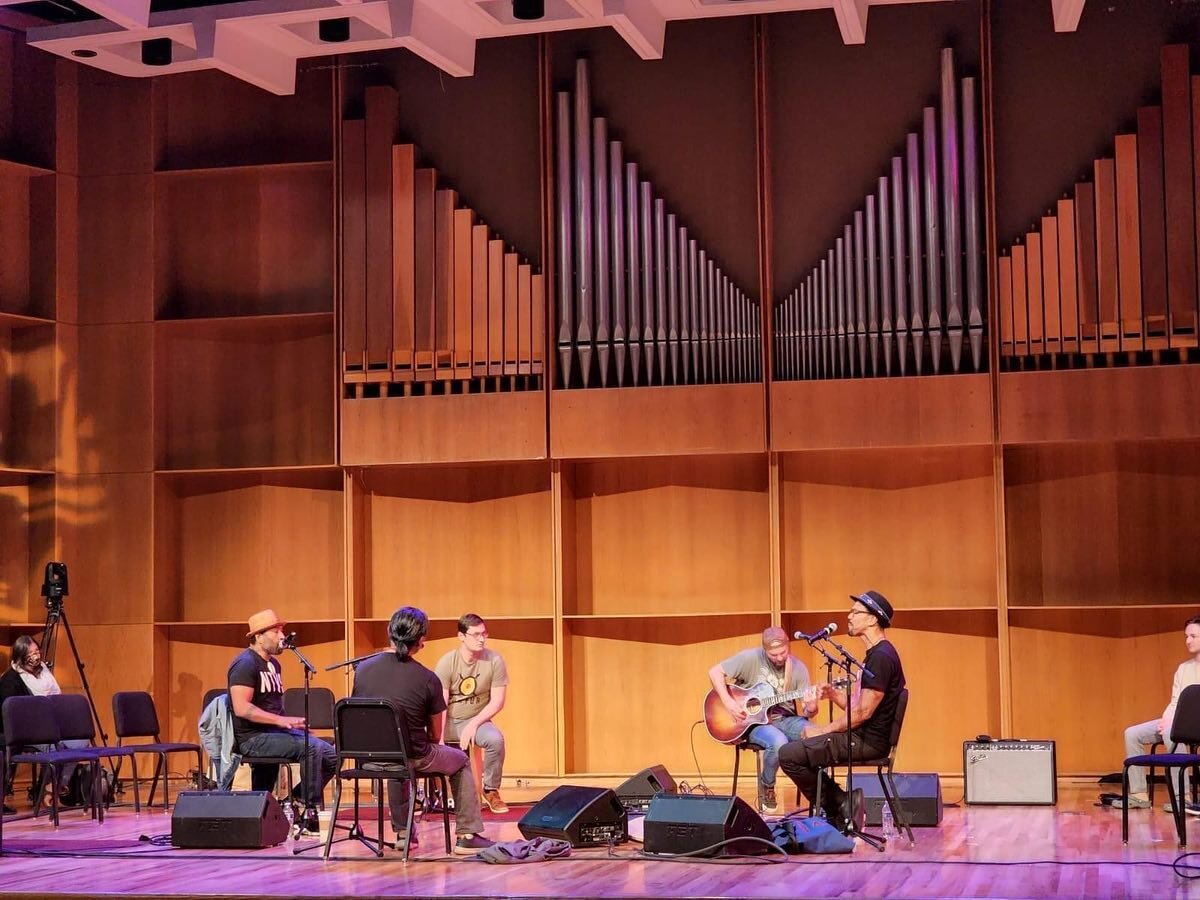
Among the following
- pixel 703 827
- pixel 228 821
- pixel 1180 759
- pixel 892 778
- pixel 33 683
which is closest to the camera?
pixel 703 827

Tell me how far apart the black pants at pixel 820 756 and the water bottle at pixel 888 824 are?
23 centimetres

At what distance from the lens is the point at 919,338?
9.33 meters

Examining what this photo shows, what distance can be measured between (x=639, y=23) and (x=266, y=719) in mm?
4269

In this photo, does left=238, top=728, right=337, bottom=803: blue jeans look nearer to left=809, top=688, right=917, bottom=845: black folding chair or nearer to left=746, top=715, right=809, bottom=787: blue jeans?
left=746, top=715, right=809, bottom=787: blue jeans

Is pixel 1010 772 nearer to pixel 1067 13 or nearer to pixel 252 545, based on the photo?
pixel 1067 13

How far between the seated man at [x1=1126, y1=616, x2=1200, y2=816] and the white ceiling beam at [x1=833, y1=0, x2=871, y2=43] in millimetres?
3680

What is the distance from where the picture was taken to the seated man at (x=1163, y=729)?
8328 mm

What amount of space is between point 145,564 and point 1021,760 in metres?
5.52

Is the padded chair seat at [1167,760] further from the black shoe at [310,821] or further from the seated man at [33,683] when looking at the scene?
the seated man at [33,683]

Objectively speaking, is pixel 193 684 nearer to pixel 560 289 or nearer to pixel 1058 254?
pixel 560 289

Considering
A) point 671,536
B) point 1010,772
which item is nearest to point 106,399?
point 671,536

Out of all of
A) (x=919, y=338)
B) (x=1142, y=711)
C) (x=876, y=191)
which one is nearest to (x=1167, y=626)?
(x=1142, y=711)

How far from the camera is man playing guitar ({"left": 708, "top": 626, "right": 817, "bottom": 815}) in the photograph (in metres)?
8.22

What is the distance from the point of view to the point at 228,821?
7.27 meters
